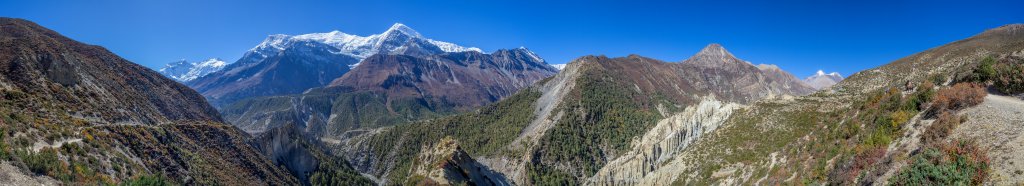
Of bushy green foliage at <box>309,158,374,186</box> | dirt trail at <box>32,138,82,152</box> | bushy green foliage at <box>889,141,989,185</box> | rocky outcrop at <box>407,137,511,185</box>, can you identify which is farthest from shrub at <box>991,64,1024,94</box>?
bushy green foliage at <box>309,158,374,186</box>

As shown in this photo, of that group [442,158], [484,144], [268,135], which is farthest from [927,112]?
[484,144]

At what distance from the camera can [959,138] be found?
20031 millimetres

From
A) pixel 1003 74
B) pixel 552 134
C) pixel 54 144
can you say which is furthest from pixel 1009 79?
pixel 552 134

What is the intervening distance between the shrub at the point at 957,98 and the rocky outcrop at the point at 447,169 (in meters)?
29.9

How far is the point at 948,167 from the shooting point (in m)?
17.1

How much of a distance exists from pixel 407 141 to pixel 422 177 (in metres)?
143

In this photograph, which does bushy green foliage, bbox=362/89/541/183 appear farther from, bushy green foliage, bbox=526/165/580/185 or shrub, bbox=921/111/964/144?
shrub, bbox=921/111/964/144

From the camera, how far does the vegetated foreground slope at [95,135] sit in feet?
125

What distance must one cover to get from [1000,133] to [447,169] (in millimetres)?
32467

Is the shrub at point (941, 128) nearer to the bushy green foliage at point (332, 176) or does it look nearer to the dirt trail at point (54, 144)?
the dirt trail at point (54, 144)

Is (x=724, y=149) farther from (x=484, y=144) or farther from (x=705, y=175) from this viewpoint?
(x=484, y=144)

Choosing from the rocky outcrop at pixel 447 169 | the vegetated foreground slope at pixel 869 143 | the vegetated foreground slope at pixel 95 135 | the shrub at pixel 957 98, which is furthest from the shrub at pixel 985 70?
the vegetated foreground slope at pixel 95 135

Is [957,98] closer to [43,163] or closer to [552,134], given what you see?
[43,163]

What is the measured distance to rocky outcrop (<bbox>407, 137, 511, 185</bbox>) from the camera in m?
37.6
